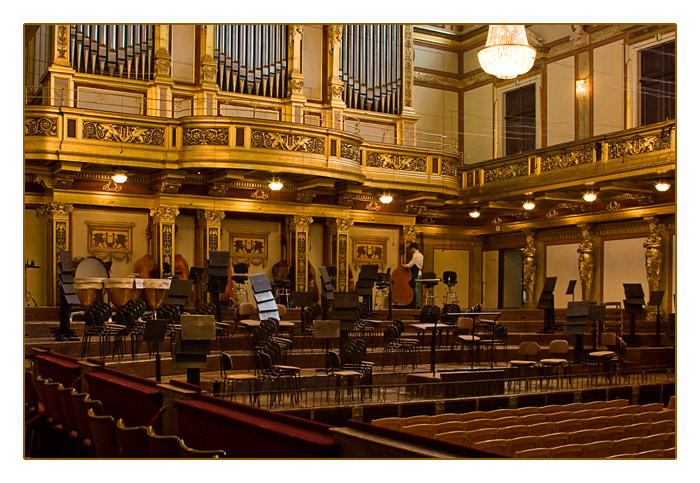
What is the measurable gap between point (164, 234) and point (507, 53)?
792cm

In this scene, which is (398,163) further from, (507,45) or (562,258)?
(507,45)

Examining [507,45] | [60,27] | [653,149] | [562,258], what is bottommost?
[562,258]

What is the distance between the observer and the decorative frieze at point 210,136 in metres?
15.5

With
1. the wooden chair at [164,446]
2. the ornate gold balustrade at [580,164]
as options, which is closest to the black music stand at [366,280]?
the ornate gold balustrade at [580,164]

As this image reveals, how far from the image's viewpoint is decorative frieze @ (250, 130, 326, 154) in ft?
→ 51.5

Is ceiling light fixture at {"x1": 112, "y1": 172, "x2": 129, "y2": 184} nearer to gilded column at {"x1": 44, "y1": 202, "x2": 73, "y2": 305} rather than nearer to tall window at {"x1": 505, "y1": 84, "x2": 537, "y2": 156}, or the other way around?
gilded column at {"x1": 44, "y1": 202, "x2": 73, "y2": 305}

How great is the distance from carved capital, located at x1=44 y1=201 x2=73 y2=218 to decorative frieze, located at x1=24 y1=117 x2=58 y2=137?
1.68m

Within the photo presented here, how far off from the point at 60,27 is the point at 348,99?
20.6 feet

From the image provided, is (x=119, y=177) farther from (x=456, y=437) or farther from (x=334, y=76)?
(x=456, y=437)

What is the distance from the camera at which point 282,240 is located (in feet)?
60.6

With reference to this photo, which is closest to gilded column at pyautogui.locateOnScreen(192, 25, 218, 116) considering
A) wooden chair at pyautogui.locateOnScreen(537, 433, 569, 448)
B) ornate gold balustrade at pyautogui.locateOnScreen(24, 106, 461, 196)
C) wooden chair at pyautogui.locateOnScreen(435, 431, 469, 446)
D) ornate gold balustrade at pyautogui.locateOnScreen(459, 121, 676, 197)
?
ornate gold balustrade at pyautogui.locateOnScreen(24, 106, 461, 196)

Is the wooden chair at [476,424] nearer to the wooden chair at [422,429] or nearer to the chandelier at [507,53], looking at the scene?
the wooden chair at [422,429]

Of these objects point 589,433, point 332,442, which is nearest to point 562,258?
point 589,433

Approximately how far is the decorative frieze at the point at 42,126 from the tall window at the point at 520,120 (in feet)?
34.9
